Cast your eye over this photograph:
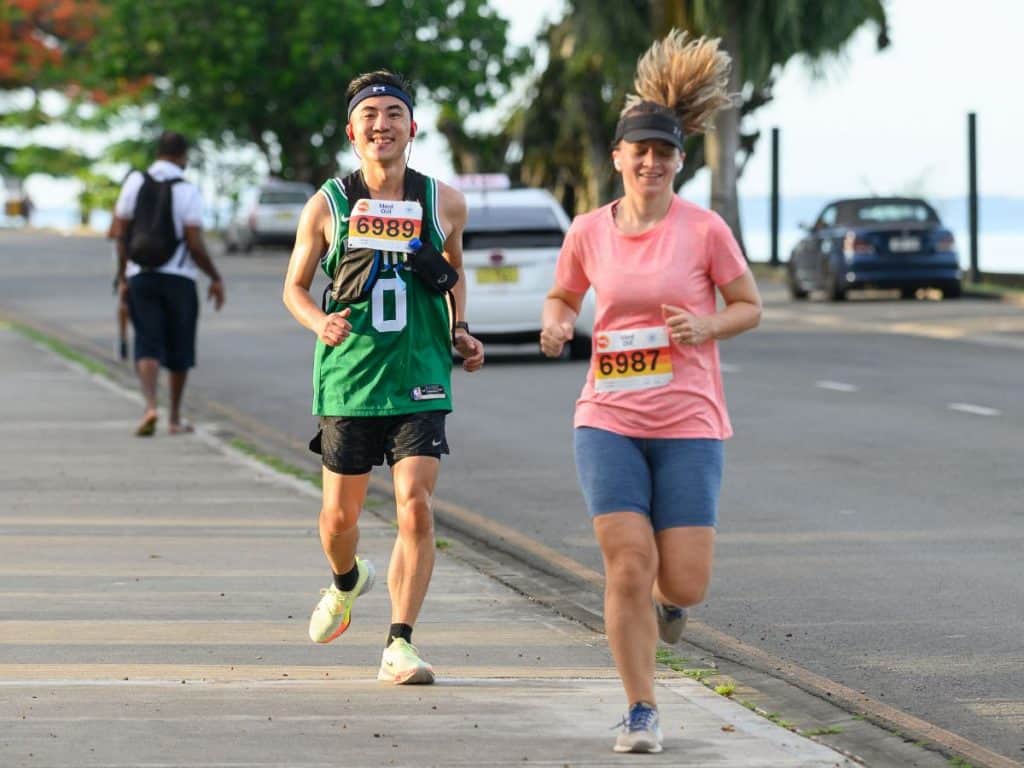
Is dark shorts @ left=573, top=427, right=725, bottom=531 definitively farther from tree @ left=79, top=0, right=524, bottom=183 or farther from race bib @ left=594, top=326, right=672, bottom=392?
tree @ left=79, top=0, right=524, bottom=183

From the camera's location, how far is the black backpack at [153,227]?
587 inches

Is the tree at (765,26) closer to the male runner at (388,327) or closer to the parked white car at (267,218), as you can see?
the parked white car at (267,218)

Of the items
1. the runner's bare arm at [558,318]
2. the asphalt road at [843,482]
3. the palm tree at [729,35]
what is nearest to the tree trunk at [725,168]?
the palm tree at [729,35]

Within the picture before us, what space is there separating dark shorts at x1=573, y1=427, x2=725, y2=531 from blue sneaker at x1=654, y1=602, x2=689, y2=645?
0.33 metres

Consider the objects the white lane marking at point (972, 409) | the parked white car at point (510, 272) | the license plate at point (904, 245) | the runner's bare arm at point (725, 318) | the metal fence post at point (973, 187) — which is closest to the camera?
the runner's bare arm at point (725, 318)

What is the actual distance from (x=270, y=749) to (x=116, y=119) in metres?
72.3

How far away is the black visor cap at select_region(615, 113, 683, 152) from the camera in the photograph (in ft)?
21.7

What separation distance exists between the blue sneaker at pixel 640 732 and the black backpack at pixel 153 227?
9.03 metres

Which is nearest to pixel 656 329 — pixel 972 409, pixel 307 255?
pixel 307 255

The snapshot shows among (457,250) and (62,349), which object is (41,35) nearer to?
(62,349)

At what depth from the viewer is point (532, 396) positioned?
1891 centimetres

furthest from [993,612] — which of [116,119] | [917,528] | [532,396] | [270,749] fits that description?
A: [116,119]

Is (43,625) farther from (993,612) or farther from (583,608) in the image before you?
(993,612)

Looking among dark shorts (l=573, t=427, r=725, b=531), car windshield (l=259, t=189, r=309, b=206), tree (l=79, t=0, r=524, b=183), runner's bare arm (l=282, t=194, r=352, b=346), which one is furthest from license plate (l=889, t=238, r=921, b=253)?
tree (l=79, t=0, r=524, b=183)
